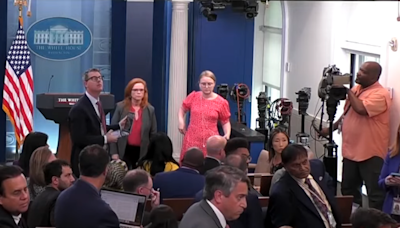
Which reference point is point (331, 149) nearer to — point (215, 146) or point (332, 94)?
point (332, 94)

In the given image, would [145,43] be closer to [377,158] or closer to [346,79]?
[346,79]

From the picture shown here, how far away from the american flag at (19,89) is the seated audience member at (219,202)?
5656 mm

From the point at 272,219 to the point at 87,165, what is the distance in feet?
4.37

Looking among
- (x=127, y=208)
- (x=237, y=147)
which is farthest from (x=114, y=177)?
(x=237, y=147)

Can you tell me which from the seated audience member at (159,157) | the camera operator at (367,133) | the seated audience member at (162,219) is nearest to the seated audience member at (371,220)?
the seated audience member at (162,219)

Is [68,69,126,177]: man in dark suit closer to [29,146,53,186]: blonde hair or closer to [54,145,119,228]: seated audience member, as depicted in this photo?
[29,146,53,186]: blonde hair

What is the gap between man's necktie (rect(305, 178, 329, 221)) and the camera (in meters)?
Result: 3.72

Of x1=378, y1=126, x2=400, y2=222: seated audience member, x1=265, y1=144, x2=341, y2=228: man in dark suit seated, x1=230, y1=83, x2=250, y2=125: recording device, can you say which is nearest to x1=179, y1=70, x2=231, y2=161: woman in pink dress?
x1=378, y1=126, x2=400, y2=222: seated audience member

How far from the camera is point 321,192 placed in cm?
384

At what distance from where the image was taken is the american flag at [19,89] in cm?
775

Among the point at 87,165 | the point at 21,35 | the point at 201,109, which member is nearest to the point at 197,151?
the point at 87,165

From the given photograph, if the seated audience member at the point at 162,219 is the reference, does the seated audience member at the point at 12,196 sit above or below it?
above

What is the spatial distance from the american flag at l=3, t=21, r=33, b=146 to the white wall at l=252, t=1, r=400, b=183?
3.34 m

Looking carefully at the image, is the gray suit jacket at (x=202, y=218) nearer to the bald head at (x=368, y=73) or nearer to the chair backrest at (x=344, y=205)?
the chair backrest at (x=344, y=205)
